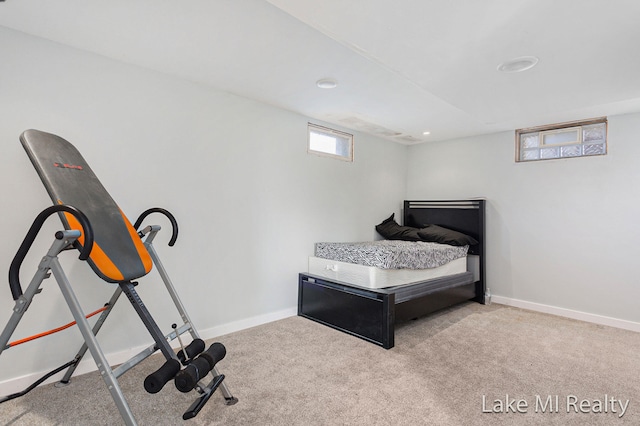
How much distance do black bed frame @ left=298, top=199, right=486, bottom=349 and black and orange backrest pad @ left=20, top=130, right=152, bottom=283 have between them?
182 cm

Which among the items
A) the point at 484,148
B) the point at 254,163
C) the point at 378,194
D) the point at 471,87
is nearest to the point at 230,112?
the point at 254,163

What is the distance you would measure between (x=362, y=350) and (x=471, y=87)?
222 cm

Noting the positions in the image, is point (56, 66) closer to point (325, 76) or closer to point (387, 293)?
point (325, 76)

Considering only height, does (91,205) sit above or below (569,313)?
above

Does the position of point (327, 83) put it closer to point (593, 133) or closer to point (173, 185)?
point (173, 185)

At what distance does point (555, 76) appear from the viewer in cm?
218

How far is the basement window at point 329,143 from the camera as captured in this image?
382 cm

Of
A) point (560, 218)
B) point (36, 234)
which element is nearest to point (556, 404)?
point (560, 218)

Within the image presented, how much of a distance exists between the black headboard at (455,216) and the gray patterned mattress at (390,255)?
535mm

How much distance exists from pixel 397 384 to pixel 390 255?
1146mm

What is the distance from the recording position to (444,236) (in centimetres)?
416

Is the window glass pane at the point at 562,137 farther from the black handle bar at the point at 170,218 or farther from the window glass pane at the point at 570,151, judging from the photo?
the black handle bar at the point at 170,218

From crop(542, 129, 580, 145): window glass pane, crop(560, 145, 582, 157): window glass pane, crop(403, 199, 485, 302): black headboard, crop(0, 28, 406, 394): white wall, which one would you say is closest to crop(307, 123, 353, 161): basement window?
crop(0, 28, 406, 394): white wall

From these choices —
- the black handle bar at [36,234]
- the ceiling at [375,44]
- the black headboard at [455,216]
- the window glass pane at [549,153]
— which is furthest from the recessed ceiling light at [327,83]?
the window glass pane at [549,153]
